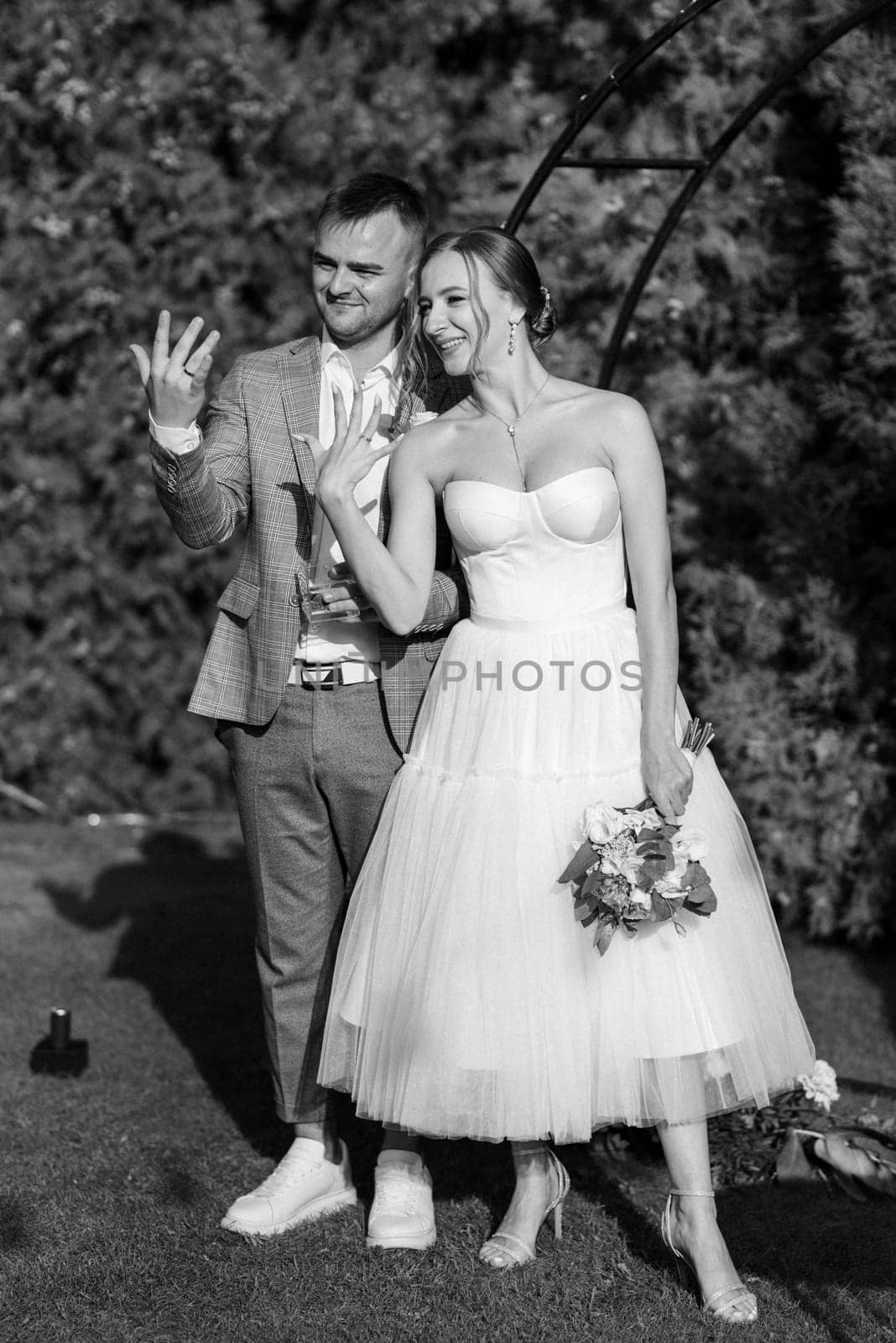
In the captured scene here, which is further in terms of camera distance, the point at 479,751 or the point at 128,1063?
the point at 128,1063

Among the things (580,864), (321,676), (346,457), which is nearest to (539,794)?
(580,864)

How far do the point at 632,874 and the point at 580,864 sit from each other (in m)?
0.12

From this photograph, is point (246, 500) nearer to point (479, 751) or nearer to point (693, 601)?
point (479, 751)

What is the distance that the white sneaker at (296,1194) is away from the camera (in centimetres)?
308

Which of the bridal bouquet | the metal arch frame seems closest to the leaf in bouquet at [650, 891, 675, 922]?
the bridal bouquet

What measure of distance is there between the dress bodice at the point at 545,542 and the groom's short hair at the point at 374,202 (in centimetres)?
60

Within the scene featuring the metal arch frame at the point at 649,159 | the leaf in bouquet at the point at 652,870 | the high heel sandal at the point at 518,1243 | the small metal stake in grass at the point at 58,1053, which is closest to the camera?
the leaf in bouquet at the point at 652,870

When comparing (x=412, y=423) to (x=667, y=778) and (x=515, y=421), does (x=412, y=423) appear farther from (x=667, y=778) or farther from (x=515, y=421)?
(x=667, y=778)

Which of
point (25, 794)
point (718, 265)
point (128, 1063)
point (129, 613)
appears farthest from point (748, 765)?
point (25, 794)

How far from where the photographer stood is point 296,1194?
3127 millimetres

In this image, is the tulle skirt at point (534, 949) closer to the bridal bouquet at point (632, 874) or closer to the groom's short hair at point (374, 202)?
the bridal bouquet at point (632, 874)

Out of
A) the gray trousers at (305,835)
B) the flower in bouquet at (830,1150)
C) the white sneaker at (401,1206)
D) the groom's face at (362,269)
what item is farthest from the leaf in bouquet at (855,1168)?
the groom's face at (362,269)

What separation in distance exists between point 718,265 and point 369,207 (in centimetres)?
271

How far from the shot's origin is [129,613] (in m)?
6.65
